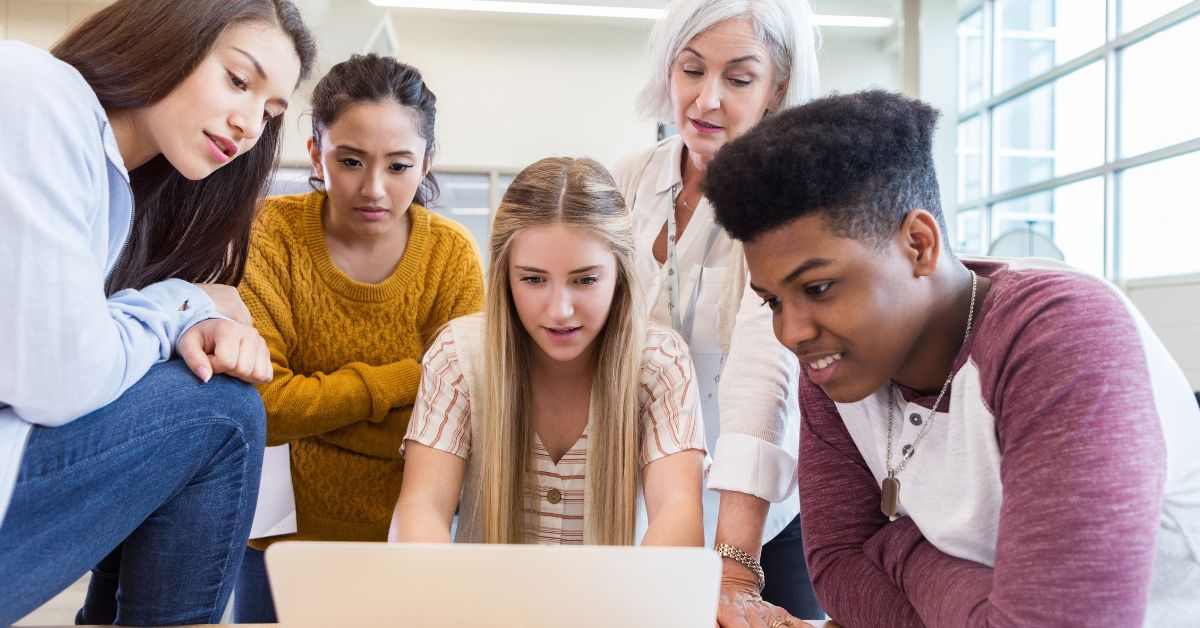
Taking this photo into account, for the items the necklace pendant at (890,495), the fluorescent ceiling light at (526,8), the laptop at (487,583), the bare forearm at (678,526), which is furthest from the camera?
the fluorescent ceiling light at (526,8)

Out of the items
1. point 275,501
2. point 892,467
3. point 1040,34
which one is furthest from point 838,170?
point 1040,34

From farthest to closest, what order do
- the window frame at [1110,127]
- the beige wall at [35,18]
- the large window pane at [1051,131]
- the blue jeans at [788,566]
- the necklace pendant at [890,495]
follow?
the beige wall at [35,18] → the large window pane at [1051,131] → the window frame at [1110,127] → the blue jeans at [788,566] → the necklace pendant at [890,495]

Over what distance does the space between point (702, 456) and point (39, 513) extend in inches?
30.8

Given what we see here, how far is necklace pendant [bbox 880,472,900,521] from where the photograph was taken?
36.1 inches

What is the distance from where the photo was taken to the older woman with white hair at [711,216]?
1.25 metres

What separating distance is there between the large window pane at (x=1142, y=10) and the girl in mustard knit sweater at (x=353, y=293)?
420 cm

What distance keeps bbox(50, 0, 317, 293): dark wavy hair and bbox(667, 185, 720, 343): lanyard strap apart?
63 cm

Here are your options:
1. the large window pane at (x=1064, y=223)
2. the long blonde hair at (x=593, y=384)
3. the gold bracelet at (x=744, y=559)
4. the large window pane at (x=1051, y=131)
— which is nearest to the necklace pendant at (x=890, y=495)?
the gold bracelet at (x=744, y=559)

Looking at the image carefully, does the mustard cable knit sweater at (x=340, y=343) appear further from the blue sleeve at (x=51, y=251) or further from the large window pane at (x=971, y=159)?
the large window pane at (x=971, y=159)

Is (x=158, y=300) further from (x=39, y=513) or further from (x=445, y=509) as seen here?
(x=445, y=509)

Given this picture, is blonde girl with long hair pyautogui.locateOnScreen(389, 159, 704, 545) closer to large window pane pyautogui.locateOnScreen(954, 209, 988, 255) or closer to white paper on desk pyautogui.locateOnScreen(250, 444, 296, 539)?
white paper on desk pyautogui.locateOnScreen(250, 444, 296, 539)

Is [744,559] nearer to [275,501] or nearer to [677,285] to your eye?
[677,285]

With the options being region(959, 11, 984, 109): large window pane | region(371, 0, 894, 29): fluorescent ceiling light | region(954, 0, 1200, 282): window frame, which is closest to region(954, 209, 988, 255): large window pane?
region(954, 0, 1200, 282): window frame

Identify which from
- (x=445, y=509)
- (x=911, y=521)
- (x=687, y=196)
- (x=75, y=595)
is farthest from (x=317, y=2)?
(x=911, y=521)
